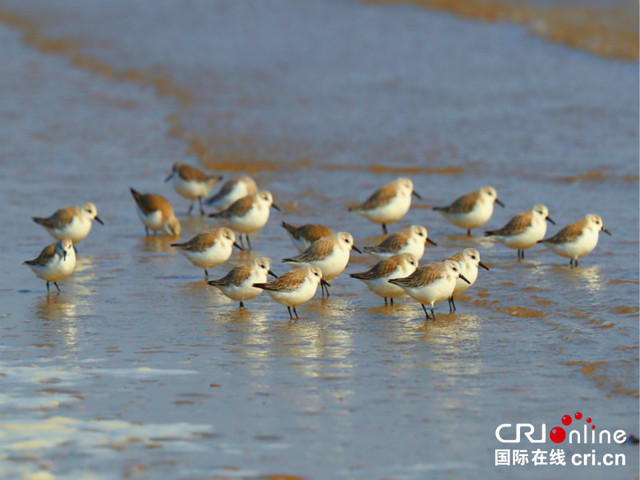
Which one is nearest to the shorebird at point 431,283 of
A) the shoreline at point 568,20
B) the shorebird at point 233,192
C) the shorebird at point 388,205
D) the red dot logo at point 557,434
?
the red dot logo at point 557,434

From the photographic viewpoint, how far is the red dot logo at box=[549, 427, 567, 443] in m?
6.59

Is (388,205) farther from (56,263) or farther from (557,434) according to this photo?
(557,434)

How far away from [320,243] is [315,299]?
1.81ft

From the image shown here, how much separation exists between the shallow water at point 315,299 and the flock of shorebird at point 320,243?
0.24 meters

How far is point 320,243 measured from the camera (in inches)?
418

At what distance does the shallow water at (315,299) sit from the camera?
21.9 feet

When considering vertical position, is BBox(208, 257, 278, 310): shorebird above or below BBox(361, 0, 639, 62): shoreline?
below

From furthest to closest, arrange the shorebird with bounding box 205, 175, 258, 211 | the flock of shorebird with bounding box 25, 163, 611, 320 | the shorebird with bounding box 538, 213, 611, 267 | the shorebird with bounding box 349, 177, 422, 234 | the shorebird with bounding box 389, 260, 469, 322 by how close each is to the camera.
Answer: the shorebird with bounding box 205, 175, 258, 211
the shorebird with bounding box 349, 177, 422, 234
the shorebird with bounding box 538, 213, 611, 267
the flock of shorebird with bounding box 25, 163, 611, 320
the shorebird with bounding box 389, 260, 469, 322

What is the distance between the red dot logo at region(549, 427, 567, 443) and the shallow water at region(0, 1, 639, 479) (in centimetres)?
16

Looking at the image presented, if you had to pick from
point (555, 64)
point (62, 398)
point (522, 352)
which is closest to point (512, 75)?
point (555, 64)

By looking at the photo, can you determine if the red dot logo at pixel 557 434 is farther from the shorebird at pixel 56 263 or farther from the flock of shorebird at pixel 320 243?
the shorebird at pixel 56 263

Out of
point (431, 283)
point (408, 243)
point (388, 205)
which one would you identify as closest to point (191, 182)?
point (388, 205)

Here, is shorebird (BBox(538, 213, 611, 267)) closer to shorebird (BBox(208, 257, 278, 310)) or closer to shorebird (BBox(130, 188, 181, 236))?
shorebird (BBox(208, 257, 278, 310))

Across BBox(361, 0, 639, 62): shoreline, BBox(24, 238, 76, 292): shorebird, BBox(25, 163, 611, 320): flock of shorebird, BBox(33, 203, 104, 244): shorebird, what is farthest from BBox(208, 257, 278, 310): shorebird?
BBox(361, 0, 639, 62): shoreline
